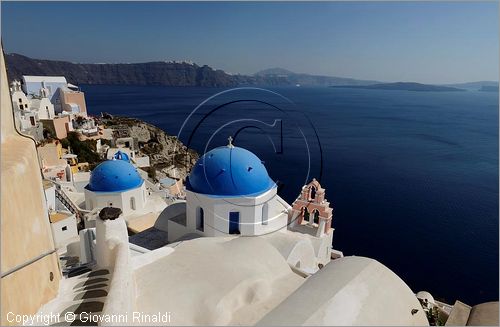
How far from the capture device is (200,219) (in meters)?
14.8

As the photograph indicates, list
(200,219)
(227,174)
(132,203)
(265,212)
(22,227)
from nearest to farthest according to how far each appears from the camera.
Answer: (22,227)
(227,174)
(200,219)
(265,212)
(132,203)

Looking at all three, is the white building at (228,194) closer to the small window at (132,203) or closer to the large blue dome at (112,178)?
the large blue dome at (112,178)

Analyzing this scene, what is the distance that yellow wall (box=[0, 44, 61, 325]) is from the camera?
502 centimetres

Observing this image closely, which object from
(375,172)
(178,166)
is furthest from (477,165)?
(178,166)

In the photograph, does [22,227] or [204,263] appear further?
[204,263]

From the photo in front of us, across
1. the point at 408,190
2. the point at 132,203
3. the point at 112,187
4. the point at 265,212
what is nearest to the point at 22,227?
the point at 265,212

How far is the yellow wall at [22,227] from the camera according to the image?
502 centimetres

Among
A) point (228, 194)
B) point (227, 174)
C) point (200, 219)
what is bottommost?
point (200, 219)

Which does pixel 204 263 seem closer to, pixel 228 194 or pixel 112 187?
pixel 228 194

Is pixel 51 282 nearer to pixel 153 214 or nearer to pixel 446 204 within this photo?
pixel 153 214

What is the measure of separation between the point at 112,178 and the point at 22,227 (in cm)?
1519

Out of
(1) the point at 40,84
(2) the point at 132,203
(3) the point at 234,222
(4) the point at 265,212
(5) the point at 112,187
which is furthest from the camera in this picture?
(1) the point at 40,84

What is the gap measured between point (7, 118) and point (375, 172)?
58.9m

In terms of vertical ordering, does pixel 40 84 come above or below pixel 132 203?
above
